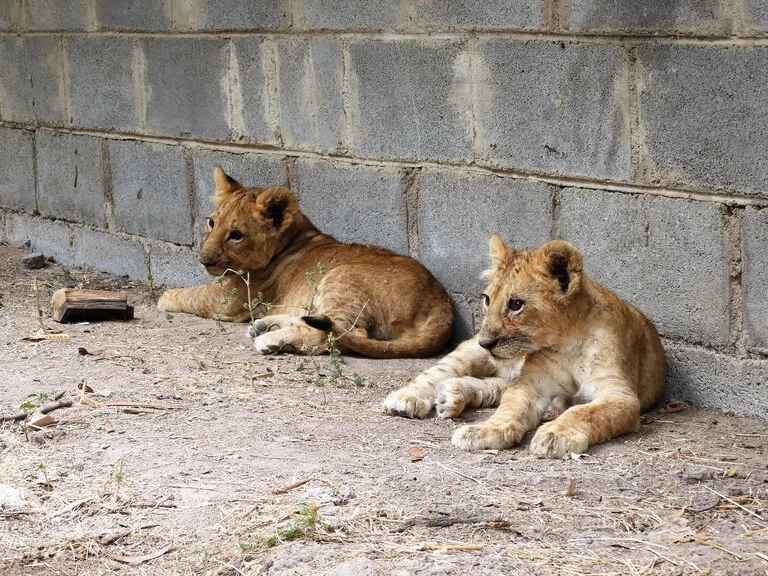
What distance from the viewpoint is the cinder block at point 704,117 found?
5.23 metres

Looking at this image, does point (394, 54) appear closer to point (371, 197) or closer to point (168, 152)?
point (371, 197)

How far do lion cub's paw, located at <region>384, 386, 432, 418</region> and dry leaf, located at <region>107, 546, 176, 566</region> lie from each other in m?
1.61

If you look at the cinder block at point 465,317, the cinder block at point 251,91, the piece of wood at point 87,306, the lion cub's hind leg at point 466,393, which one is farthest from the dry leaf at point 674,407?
the piece of wood at point 87,306

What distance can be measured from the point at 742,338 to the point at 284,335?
2.41 meters

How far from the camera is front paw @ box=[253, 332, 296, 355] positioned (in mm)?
6539

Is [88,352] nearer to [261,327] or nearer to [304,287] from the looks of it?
[261,327]

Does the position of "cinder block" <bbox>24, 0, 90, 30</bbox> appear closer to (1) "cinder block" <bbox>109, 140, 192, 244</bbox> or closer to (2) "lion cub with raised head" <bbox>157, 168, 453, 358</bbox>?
(1) "cinder block" <bbox>109, 140, 192, 244</bbox>

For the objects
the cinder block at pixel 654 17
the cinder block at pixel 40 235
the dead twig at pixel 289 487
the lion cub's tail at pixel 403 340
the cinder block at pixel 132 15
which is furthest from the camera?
the cinder block at pixel 40 235

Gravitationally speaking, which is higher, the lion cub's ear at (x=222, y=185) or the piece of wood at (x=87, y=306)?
the lion cub's ear at (x=222, y=185)

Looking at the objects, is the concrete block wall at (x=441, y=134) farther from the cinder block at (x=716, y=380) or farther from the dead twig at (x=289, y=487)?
the dead twig at (x=289, y=487)

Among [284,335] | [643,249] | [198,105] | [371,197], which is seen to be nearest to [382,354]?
[284,335]

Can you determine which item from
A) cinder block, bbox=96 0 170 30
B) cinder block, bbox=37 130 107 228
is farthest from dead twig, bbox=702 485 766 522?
cinder block, bbox=37 130 107 228

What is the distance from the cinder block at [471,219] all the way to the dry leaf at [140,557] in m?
2.92

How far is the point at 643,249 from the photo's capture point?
5.78 m
